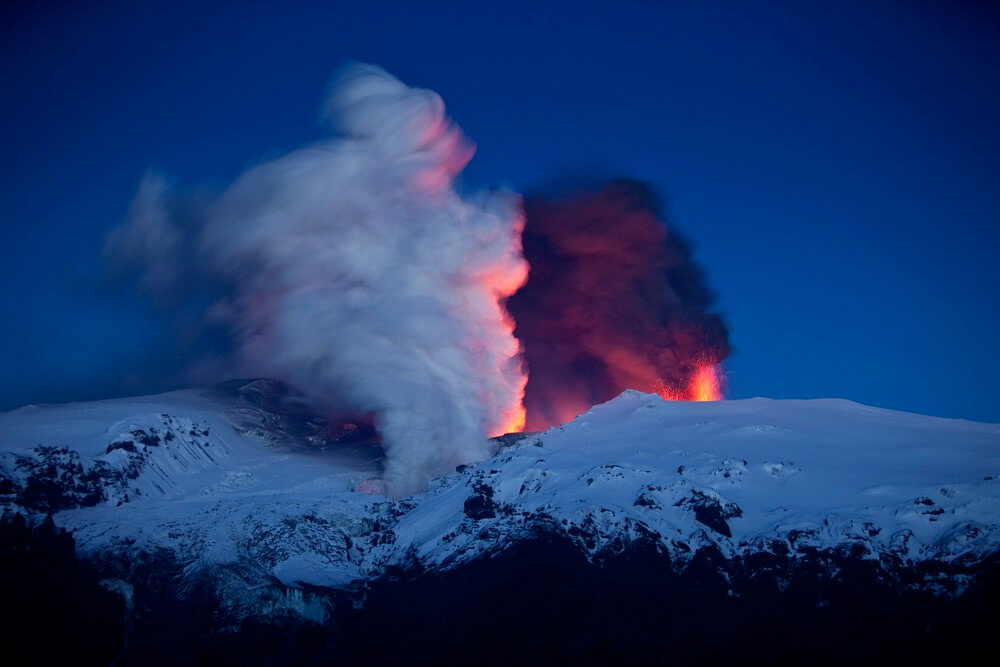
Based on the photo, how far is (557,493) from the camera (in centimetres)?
8356

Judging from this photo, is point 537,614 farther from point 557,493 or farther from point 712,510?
point 712,510

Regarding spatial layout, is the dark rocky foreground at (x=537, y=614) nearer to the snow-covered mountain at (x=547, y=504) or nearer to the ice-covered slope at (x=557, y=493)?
the snow-covered mountain at (x=547, y=504)

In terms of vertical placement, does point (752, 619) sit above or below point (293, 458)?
below

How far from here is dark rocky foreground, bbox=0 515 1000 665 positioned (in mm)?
63219

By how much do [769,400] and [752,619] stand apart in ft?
149

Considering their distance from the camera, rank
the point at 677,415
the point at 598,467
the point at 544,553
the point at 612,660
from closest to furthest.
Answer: the point at 612,660 → the point at 544,553 → the point at 598,467 → the point at 677,415

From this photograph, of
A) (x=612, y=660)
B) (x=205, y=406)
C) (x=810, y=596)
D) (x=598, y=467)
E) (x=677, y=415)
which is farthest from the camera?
(x=205, y=406)

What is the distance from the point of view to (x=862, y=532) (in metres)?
71.6

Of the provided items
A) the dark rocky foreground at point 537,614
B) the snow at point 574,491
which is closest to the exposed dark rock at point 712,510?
the snow at point 574,491

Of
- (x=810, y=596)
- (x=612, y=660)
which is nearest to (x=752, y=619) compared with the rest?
(x=810, y=596)

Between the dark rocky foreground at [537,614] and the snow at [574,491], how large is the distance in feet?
8.74

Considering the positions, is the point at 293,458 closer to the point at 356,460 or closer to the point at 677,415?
the point at 356,460

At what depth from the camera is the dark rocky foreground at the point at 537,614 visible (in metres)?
63.2

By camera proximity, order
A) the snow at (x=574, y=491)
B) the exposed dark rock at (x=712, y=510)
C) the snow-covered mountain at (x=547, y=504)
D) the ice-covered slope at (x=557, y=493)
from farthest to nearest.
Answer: the exposed dark rock at (x=712, y=510) → the snow at (x=574, y=491) → the ice-covered slope at (x=557, y=493) → the snow-covered mountain at (x=547, y=504)
